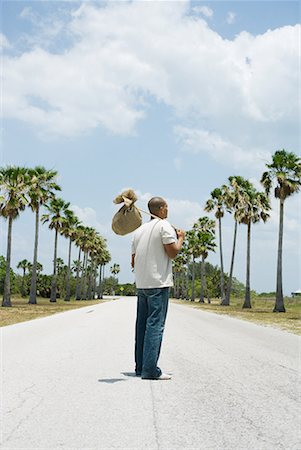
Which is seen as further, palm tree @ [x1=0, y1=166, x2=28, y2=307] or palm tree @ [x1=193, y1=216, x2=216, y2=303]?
palm tree @ [x1=193, y1=216, x2=216, y2=303]

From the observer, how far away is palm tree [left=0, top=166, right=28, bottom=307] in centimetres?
3753

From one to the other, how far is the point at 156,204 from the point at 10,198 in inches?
1295

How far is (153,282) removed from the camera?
615 cm

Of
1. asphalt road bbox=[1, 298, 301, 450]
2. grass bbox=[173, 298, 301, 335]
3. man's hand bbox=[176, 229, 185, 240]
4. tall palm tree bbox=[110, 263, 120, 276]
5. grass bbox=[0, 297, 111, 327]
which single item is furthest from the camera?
tall palm tree bbox=[110, 263, 120, 276]

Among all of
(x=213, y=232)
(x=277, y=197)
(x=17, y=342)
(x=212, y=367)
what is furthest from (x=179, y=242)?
(x=213, y=232)

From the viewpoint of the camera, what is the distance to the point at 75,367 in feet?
23.9

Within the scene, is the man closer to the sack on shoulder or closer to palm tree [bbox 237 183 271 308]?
the sack on shoulder

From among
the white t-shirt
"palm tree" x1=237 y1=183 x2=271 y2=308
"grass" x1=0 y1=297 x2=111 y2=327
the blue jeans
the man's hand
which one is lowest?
"grass" x1=0 y1=297 x2=111 y2=327

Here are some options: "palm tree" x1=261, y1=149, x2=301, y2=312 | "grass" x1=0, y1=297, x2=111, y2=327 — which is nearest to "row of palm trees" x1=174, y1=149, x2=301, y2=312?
"palm tree" x1=261, y1=149, x2=301, y2=312

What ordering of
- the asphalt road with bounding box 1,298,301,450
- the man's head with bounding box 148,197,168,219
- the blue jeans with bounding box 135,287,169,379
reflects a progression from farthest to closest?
the man's head with bounding box 148,197,168,219 < the blue jeans with bounding box 135,287,169,379 < the asphalt road with bounding box 1,298,301,450

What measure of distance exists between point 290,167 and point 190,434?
36992 mm

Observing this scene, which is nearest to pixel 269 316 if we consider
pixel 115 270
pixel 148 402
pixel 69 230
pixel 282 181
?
pixel 282 181

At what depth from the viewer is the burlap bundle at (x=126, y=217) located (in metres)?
6.41

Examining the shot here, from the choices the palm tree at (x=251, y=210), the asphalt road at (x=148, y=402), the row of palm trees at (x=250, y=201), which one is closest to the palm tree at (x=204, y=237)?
the row of palm trees at (x=250, y=201)
